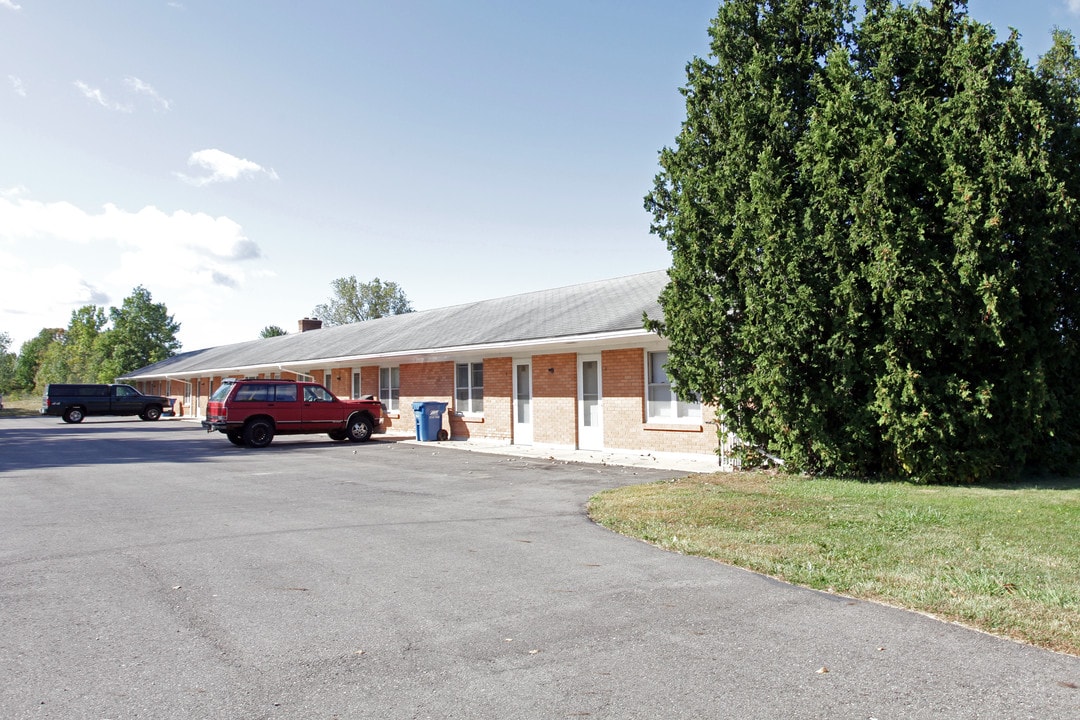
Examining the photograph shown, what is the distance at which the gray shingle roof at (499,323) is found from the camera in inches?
690

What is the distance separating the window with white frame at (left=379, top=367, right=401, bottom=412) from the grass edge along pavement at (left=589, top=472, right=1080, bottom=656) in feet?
51.7

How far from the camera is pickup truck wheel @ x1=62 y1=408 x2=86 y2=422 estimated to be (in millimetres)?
38625

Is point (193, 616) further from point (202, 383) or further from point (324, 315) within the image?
point (324, 315)

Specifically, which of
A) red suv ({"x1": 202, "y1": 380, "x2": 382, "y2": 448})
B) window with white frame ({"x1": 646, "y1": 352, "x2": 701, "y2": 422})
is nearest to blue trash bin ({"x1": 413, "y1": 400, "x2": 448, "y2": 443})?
red suv ({"x1": 202, "y1": 380, "x2": 382, "y2": 448})

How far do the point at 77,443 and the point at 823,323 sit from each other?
72.3 ft

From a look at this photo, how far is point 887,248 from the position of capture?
32.7 feet

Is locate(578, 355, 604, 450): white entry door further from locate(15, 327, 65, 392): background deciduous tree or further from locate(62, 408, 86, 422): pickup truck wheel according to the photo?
locate(15, 327, 65, 392): background deciduous tree

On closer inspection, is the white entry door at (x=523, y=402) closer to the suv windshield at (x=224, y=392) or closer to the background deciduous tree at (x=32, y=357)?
the suv windshield at (x=224, y=392)

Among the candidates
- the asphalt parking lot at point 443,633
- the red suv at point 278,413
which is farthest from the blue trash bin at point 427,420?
the asphalt parking lot at point 443,633

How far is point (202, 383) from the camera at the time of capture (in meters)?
44.4

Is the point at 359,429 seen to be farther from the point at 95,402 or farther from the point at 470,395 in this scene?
the point at 95,402

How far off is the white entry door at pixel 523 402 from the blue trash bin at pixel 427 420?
3004 millimetres

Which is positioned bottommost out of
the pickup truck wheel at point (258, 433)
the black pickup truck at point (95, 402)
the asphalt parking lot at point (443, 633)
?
the asphalt parking lot at point (443, 633)

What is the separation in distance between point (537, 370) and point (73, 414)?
31.3 m
